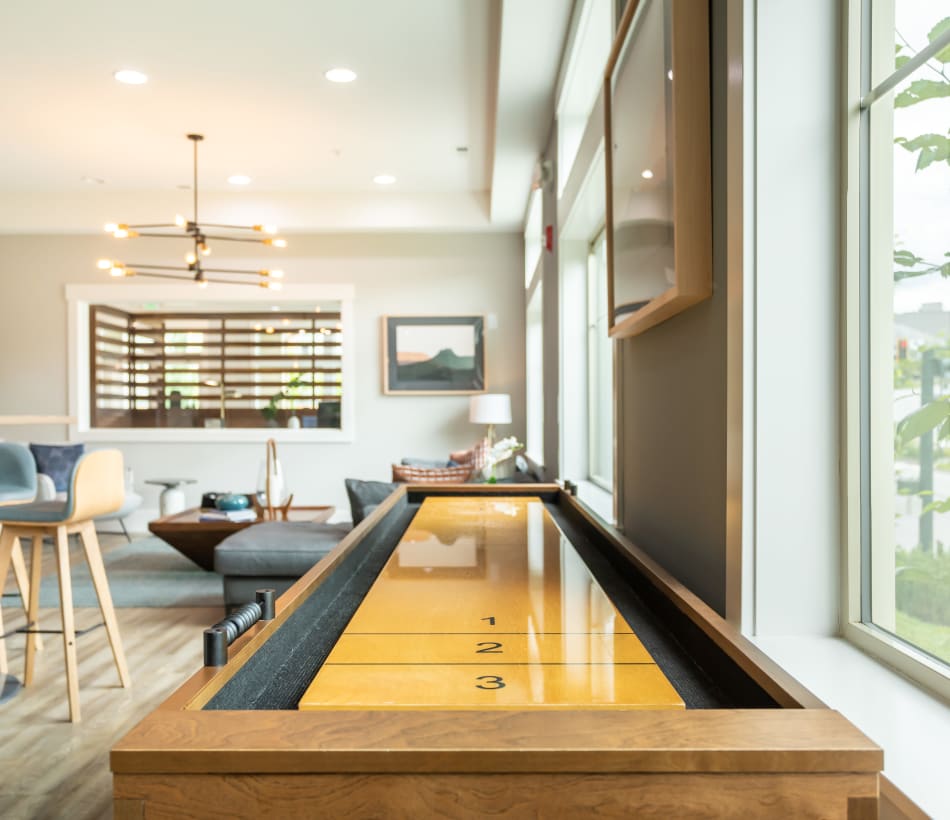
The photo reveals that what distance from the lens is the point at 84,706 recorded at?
308 centimetres

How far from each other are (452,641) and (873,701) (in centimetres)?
50

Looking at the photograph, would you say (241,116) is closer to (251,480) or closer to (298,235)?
(298,235)

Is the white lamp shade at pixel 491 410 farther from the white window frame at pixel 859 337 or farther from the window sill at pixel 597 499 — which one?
the white window frame at pixel 859 337

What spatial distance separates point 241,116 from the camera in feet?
17.8

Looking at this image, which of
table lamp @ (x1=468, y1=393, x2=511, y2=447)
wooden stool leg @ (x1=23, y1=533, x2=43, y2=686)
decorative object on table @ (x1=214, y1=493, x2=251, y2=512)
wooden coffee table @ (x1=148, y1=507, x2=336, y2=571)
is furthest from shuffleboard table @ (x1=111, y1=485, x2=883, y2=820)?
table lamp @ (x1=468, y1=393, x2=511, y2=447)

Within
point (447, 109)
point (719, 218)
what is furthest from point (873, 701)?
point (447, 109)

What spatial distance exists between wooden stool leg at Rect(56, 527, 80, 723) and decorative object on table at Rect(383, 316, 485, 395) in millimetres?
4806

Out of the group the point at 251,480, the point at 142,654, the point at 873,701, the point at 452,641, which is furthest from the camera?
the point at 251,480

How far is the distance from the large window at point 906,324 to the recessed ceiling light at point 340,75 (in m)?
4.03

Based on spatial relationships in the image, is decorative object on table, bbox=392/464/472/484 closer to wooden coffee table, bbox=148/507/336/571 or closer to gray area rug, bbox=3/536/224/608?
wooden coffee table, bbox=148/507/336/571

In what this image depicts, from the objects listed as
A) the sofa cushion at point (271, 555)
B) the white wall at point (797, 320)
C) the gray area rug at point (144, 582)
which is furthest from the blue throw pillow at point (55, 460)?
the white wall at point (797, 320)

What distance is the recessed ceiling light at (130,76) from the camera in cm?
466

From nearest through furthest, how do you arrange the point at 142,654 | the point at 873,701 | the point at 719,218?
the point at 873,701 < the point at 719,218 < the point at 142,654

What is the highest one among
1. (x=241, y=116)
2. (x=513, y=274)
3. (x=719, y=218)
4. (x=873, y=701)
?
(x=241, y=116)
